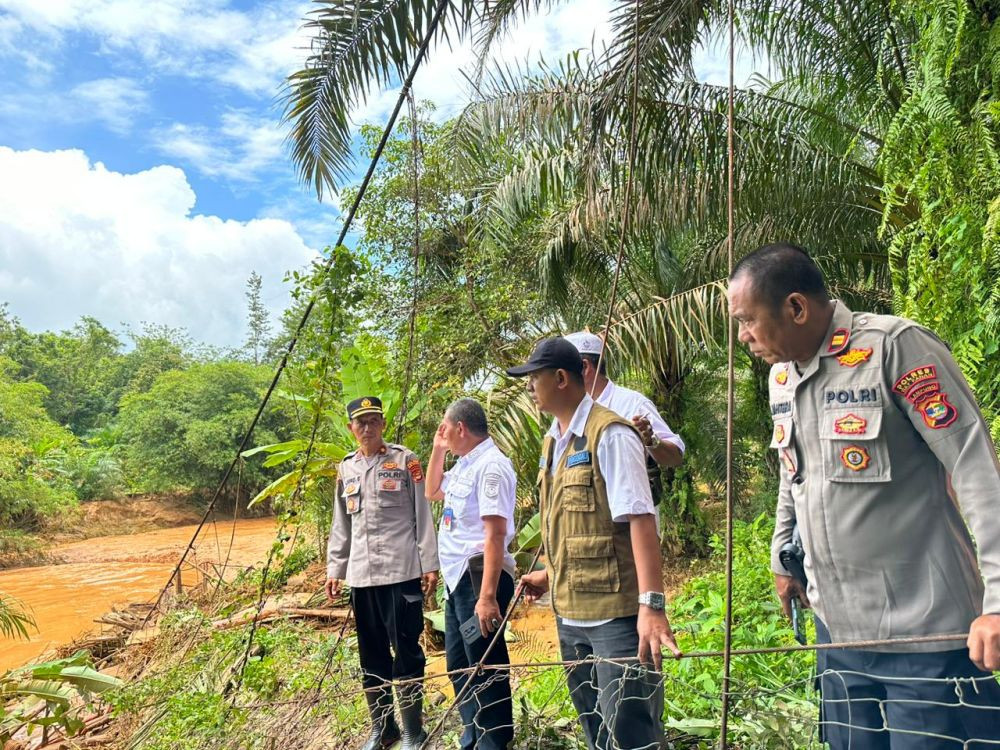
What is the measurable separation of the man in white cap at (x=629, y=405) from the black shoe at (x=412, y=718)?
1.49 meters

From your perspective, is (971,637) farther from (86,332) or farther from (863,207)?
(86,332)

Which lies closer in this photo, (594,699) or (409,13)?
(594,699)

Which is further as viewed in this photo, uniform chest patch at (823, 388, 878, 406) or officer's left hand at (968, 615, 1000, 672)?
uniform chest patch at (823, 388, 878, 406)

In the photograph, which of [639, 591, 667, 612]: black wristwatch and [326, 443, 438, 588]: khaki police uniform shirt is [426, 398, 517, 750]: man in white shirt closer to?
[326, 443, 438, 588]: khaki police uniform shirt

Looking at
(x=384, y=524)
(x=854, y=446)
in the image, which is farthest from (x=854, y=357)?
(x=384, y=524)

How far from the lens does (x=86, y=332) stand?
3747 centimetres

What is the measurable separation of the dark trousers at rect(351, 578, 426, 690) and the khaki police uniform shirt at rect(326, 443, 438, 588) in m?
0.08

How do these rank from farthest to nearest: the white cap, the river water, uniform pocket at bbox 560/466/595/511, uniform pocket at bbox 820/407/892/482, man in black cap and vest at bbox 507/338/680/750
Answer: the river water → the white cap → uniform pocket at bbox 560/466/595/511 → man in black cap and vest at bbox 507/338/680/750 → uniform pocket at bbox 820/407/892/482

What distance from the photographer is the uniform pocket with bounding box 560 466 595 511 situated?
6.82 feet

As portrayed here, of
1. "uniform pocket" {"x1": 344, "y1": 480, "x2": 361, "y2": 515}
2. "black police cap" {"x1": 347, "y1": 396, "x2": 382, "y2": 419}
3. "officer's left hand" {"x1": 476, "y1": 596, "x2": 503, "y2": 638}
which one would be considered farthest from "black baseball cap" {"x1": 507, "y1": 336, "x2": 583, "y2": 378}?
"uniform pocket" {"x1": 344, "y1": 480, "x2": 361, "y2": 515}

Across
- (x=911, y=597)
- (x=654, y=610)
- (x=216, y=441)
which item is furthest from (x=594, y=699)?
(x=216, y=441)

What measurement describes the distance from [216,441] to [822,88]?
17724 millimetres

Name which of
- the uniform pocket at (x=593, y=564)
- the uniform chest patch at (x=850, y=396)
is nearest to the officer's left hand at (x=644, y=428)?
the uniform pocket at (x=593, y=564)

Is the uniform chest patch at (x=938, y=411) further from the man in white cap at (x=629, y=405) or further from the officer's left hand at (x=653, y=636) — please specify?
the man in white cap at (x=629, y=405)
